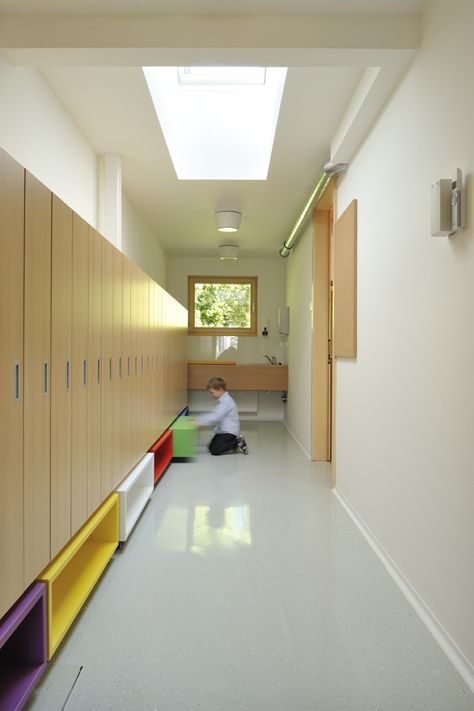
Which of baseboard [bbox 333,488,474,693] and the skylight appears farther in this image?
the skylight

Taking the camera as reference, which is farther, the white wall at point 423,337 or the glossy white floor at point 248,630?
the white wall at point 423,337

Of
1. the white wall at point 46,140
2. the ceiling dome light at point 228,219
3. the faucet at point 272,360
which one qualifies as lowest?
the faucet at point 272,360

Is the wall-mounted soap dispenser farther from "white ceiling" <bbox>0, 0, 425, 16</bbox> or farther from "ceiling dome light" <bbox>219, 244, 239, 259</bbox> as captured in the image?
"white ceiling" <bbox>0, 0, 425, 16</bbox>

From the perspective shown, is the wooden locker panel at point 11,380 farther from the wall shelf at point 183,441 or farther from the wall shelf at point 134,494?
the wall shelf at point 183,441

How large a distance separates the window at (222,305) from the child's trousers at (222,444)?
3.67 m

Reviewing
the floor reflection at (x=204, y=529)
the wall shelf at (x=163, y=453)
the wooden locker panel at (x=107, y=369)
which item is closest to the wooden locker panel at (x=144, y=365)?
the wall shelf at (x=163, y=453)

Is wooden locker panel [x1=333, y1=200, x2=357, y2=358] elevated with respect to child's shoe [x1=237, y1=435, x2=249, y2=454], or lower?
elevated

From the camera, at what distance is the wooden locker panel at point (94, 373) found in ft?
8.70

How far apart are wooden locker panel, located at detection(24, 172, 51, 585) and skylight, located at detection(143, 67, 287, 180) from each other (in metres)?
2.06

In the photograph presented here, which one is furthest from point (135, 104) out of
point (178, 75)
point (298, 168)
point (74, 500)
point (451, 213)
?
point (74, 500)

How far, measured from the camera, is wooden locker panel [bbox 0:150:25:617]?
5.32 ft

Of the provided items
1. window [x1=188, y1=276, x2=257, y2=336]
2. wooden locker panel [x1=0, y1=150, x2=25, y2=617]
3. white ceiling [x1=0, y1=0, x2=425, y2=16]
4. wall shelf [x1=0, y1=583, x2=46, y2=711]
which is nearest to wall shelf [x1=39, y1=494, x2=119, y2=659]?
wall shelf [x1=0, y1=583, x2=46, y2=711]

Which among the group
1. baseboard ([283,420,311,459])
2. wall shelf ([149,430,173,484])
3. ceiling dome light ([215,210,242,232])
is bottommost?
baseboard ([283,420,311,459])

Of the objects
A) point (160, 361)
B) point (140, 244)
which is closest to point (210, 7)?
point (160, 361)
